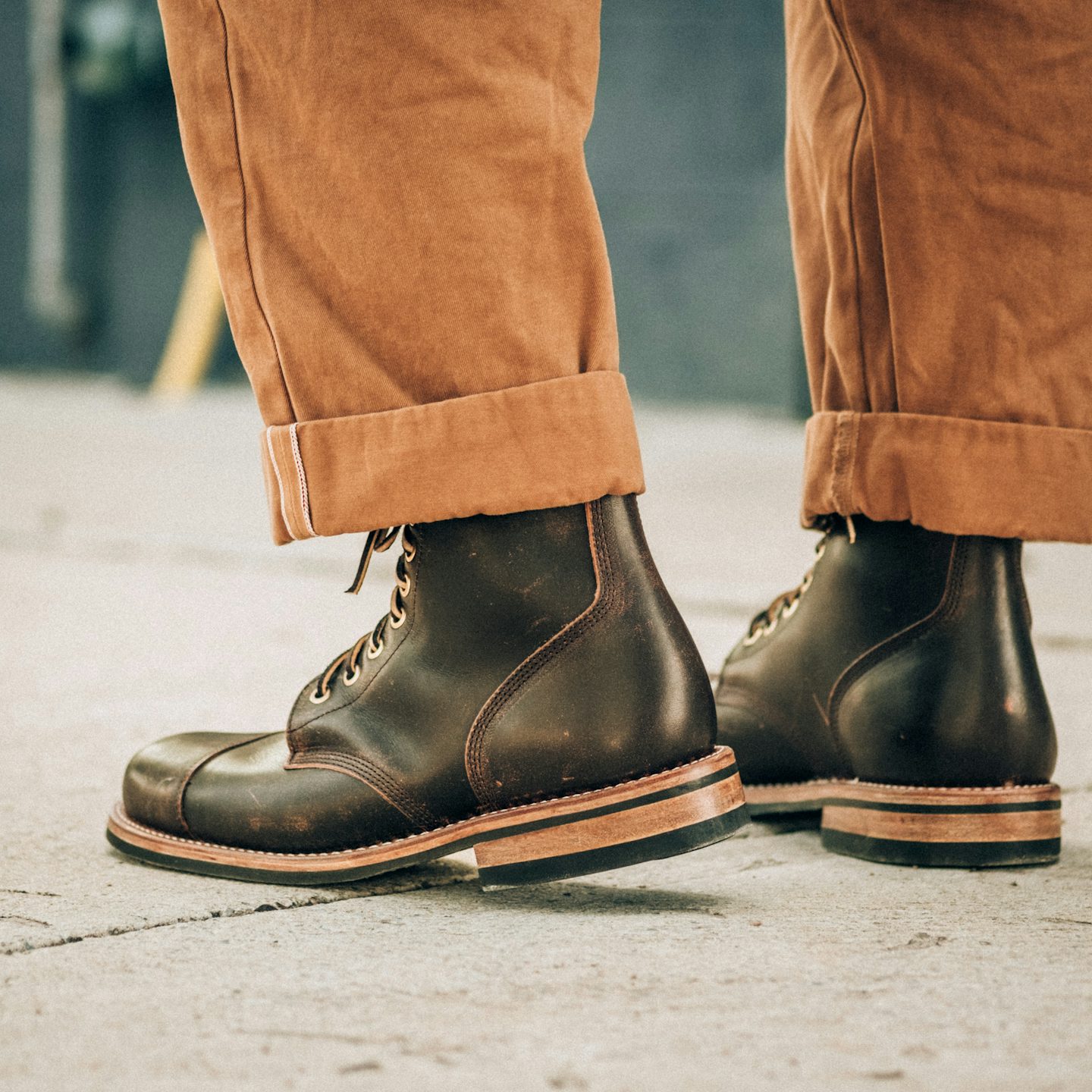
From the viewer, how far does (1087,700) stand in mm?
1506

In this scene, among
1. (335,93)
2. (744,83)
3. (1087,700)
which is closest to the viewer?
(335,93)

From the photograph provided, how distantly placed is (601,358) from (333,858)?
14.2 inches

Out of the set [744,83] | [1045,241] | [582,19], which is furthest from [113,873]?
[744,83]

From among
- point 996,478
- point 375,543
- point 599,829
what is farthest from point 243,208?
point 996,478

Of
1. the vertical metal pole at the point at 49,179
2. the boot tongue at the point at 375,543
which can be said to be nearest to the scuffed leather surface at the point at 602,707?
the boot tongue at the point at 375,543

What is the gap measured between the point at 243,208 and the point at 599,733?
1.27 feet

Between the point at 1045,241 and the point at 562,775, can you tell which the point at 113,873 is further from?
the point at 1045,241

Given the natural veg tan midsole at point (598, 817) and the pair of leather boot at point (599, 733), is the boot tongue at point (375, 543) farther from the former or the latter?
the natural veg tan midsole at point (598, 817)

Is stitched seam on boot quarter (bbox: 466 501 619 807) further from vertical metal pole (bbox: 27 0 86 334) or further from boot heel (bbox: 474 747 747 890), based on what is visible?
vertical metal pole (bbox: 27 0 86 334)

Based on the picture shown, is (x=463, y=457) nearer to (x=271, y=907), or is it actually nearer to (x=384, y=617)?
(x=384, y=617)

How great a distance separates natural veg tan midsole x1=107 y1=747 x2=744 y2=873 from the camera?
820mm

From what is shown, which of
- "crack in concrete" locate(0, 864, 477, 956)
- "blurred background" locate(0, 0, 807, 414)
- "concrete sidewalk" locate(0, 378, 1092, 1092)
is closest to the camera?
"concrete sidewalk" locate(0, 378, 1092, 1092)

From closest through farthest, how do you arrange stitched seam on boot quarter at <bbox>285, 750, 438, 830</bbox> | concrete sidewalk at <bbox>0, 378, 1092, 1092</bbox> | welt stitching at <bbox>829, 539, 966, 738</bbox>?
concrete sidewalk at <bbox>0, 378, 1092, 1092</bbox> < stitched seam on boot quarter at <bbox>285, 750, 438, 830</bbox> < welt stitching at <bbox>829, 539, 966, 738</bbox>

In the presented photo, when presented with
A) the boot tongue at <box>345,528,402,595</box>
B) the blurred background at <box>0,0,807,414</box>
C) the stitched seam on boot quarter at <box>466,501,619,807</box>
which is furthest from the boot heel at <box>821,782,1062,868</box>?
the blurred background at <box>0,0,807,414</box>
